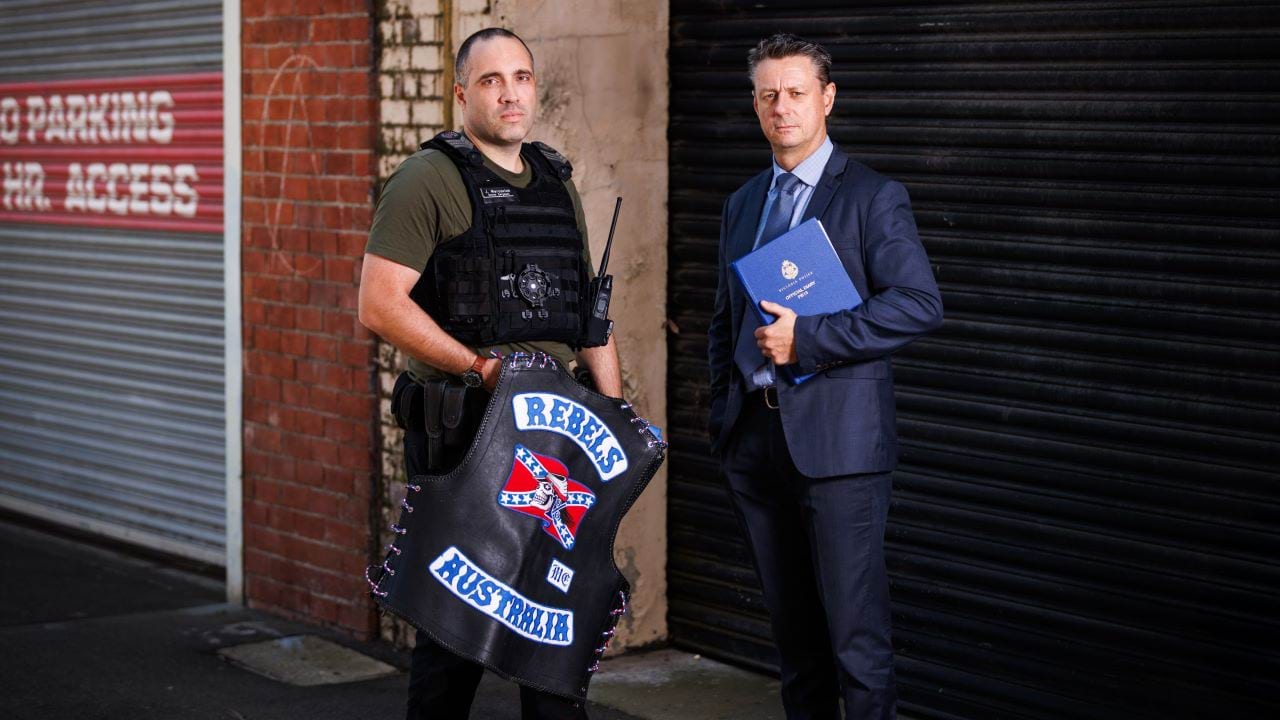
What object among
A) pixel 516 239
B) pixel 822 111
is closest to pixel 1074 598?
pixel 822 111

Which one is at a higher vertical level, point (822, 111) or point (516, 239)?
point (822, 111)

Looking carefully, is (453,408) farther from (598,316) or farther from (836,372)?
(836,372)

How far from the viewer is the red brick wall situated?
21.3ft

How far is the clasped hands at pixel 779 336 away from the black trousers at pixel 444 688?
97 centimetres

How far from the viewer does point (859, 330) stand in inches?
161

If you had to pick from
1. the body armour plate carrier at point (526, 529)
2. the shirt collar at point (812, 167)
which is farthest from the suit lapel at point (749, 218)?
the body armour plate carrier at point (526, 529)

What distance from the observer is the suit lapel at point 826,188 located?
13.9ft

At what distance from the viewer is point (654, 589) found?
20.8 ft

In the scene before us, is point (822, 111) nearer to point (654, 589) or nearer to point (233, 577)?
point (654, 589)

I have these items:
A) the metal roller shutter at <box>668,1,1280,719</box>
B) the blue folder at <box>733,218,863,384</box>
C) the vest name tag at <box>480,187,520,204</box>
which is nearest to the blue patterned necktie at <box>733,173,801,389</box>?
the blue folder at <box>733,218,863,384</box>

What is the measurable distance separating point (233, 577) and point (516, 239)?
11.9ft

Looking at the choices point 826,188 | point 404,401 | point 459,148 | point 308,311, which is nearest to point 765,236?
point 826,188

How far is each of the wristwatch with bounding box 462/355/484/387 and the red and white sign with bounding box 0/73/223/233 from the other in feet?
13.3

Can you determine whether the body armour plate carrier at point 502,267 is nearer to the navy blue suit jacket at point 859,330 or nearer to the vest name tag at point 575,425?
the vest name tag at point 575,425
